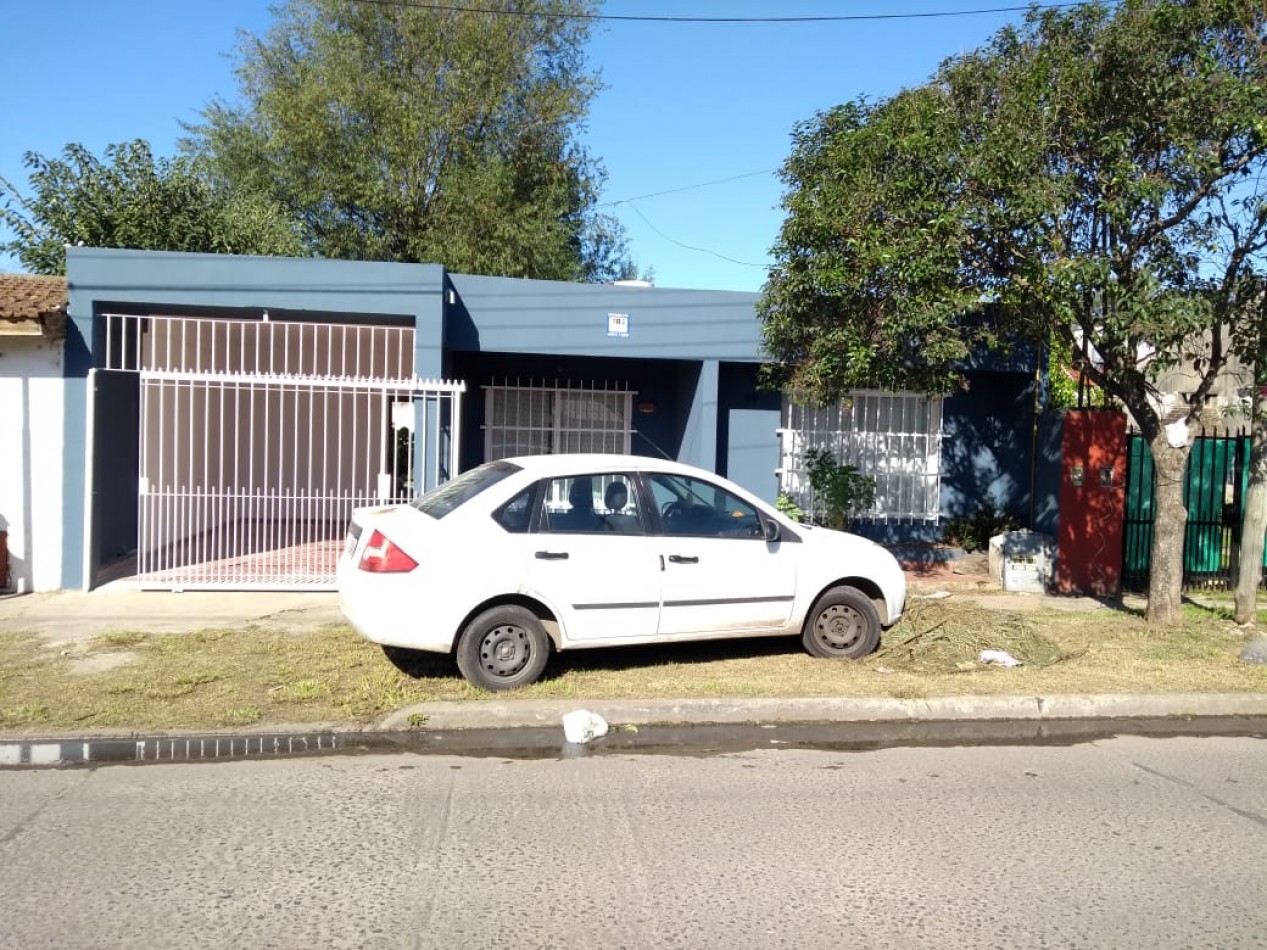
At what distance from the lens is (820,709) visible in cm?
670

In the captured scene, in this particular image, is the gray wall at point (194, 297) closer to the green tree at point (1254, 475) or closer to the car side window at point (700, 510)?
the car side window at point (700, 510)

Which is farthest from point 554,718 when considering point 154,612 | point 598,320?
point 598,320

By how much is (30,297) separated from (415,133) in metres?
9.98

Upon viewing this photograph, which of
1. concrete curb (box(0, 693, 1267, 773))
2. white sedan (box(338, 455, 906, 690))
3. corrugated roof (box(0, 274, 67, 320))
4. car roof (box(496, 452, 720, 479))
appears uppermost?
corrugated roof (box(0, 274, 67, 320))

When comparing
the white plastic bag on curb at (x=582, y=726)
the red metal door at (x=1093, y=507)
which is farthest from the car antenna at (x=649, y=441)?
the white plastic bag on curb at (x=582, y=726)

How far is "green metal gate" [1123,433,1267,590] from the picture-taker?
11.8 m

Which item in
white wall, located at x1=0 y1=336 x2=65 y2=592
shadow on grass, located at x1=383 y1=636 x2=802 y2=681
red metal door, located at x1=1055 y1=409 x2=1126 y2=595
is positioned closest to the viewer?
shadow on grass, located at x1=383 y1=636 x2=802 y2=681

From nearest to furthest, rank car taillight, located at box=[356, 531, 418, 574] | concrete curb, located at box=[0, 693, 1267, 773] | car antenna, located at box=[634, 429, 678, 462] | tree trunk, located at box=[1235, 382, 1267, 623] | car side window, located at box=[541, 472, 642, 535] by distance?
concrete curb, located at box=[0, 693, 1267, 773], car taillight, located at box=[356, 531, 418, 574], car side window, located at box=[541, 472, 642, 535], tree trunk, located at box=[1235, 382, 1267, 623], car antenna, located at box=[634, 429, 678, 462]

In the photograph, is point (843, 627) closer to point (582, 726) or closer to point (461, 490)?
point (582, 726)

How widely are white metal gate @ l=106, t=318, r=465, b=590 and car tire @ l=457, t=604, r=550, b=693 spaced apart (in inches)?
142

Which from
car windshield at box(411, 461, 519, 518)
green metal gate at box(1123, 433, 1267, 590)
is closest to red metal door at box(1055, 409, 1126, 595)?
green metal gate at box(1123, 433, 1267, 590)

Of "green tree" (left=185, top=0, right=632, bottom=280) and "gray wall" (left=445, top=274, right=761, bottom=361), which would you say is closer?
"gray wall" (left=445, top=274, right=761, bottom=361)

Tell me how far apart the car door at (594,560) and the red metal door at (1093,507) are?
6511 millimetres

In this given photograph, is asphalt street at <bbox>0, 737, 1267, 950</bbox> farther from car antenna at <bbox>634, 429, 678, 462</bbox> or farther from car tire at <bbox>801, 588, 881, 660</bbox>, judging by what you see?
car antenna at <bbox>634, 429, 678, 462</bbox>
